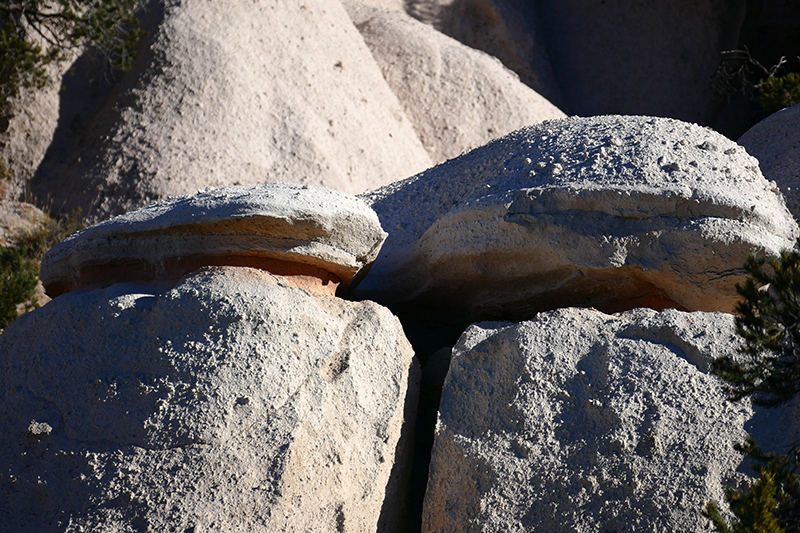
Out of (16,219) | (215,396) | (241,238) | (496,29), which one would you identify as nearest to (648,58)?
(496,29)

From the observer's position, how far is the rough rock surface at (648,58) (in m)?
9.52

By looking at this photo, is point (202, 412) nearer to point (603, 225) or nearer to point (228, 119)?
point (603, 225)

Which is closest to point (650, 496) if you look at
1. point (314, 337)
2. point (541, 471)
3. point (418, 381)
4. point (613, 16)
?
point (541, 471)

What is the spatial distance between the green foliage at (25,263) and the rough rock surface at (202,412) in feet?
7.82

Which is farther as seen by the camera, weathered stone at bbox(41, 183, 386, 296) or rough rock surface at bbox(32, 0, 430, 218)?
rough rock surface at bbox(32, 0, 430, 218)

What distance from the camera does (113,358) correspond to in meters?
2.35

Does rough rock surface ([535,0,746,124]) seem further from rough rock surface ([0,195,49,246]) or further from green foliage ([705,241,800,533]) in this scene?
green foliage ([705,241,800,533])

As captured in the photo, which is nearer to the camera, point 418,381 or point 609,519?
point 609,519

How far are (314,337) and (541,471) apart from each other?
816 mm

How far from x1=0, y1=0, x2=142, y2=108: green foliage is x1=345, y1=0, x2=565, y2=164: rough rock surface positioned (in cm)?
263

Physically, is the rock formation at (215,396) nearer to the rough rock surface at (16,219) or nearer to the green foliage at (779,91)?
the rough rock surface at (16,219)

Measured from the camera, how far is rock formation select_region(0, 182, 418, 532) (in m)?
2.12

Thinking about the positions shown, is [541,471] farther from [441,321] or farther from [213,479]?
[441,321]

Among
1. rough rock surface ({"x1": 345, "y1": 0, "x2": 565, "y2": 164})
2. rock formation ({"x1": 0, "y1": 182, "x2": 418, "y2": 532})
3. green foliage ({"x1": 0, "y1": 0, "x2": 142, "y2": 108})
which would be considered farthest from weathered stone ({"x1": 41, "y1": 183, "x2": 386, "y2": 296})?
rough rock surface ({"x1": 345, "y1": 0, "x2": 565, "y2": 164})
